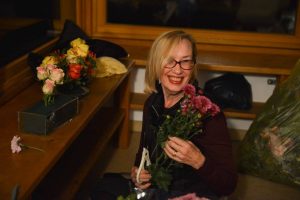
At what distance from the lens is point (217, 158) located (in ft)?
4.97

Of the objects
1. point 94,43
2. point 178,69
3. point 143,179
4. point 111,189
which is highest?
point 178,69

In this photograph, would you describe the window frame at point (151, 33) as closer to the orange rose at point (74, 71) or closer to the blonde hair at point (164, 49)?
the orange rose at point (74, 71)

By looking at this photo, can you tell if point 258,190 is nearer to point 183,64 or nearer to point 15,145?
point 183,64

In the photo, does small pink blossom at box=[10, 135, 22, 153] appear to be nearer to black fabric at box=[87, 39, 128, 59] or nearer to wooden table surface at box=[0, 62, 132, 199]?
wooden table surface at box=[0, 62, 132, 199]

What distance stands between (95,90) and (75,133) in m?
0.55

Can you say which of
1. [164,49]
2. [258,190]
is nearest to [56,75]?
[164,49]

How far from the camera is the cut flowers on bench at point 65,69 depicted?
170cm

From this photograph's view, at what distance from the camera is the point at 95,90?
2180 millimetres

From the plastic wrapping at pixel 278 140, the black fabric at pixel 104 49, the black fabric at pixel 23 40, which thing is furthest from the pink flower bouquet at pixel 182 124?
the black fabric at pixel 104 49

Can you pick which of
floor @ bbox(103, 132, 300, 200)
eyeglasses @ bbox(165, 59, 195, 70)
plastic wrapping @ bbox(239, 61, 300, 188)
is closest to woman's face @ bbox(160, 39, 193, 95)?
eyeglasses @ bbox(165, 59, 195, 70)

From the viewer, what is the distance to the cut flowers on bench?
1.70 m

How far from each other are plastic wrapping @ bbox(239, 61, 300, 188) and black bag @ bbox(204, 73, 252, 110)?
438 millimetres

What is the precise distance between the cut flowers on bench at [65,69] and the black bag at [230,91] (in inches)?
36.6

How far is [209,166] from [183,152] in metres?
0.12
